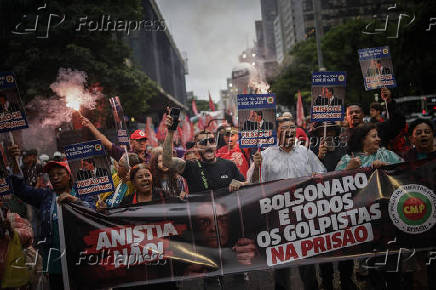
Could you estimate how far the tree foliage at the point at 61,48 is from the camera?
17719mm

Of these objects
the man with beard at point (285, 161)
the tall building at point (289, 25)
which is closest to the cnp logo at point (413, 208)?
the man with beard at point (285, 161)

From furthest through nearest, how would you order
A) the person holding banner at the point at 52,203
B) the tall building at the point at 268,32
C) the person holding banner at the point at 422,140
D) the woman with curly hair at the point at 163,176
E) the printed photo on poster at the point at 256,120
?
the tall building at the point at 268,32
the printed photo on poster at the point at 256,120
the woman with curly hair at the point at 163,176
the person holding banner at the point at 422,140
the person holding banner at the point at 52,203

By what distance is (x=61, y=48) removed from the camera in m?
18.3

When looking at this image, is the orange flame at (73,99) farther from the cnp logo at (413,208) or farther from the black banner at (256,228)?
the cnp logo at (413,208)

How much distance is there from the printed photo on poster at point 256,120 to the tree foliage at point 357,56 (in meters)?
16.3

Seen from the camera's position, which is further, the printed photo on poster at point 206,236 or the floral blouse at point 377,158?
the floral blouse at point 377,158

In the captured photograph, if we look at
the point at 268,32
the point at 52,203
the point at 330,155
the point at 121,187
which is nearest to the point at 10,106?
the point at 52,203

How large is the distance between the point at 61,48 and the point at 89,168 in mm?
15192

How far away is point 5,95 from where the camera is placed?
16.4 ft

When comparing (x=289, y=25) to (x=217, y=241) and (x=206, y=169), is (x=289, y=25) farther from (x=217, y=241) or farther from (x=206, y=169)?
(x=217, y=241)

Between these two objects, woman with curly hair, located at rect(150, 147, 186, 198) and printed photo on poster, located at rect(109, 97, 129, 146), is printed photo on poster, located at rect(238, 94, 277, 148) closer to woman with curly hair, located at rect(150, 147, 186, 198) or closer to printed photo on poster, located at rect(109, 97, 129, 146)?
woman with curly hair, located at rect(150, 147, 186, 198)

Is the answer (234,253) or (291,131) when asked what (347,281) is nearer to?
(234,253)

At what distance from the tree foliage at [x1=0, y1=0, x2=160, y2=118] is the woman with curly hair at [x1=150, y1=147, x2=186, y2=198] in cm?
1390

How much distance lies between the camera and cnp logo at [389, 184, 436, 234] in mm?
4391
